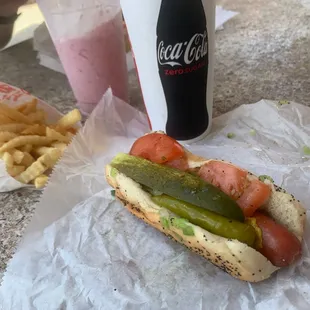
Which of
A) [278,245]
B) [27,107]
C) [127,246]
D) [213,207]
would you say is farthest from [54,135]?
[278,245]

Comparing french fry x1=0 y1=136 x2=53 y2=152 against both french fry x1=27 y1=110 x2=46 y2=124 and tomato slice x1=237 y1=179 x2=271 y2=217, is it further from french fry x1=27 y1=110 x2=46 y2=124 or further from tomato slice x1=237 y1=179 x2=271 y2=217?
tomato slice x1=237 y1=179 x2=271 y2=217

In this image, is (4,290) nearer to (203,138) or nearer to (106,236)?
(106,236)

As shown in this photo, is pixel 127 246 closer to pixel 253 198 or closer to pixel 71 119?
pixel 253 198

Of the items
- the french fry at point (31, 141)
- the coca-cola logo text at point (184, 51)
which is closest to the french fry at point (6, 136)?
the french fry at point (31, 141)

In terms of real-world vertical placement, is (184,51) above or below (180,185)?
above

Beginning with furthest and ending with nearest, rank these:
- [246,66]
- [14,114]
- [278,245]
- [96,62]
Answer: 1. [246,66]
2. [96,62]
3. [14,114]
4. [278,245]

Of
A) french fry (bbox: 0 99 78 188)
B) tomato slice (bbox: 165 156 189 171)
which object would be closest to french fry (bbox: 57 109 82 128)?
french fry (bbox: 0 99 78 188)

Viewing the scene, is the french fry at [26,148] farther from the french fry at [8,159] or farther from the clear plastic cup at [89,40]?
the clear plastic cup at [89,40]

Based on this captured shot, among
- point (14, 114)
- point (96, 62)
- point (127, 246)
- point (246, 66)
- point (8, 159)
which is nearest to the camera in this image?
point (127, 246)
